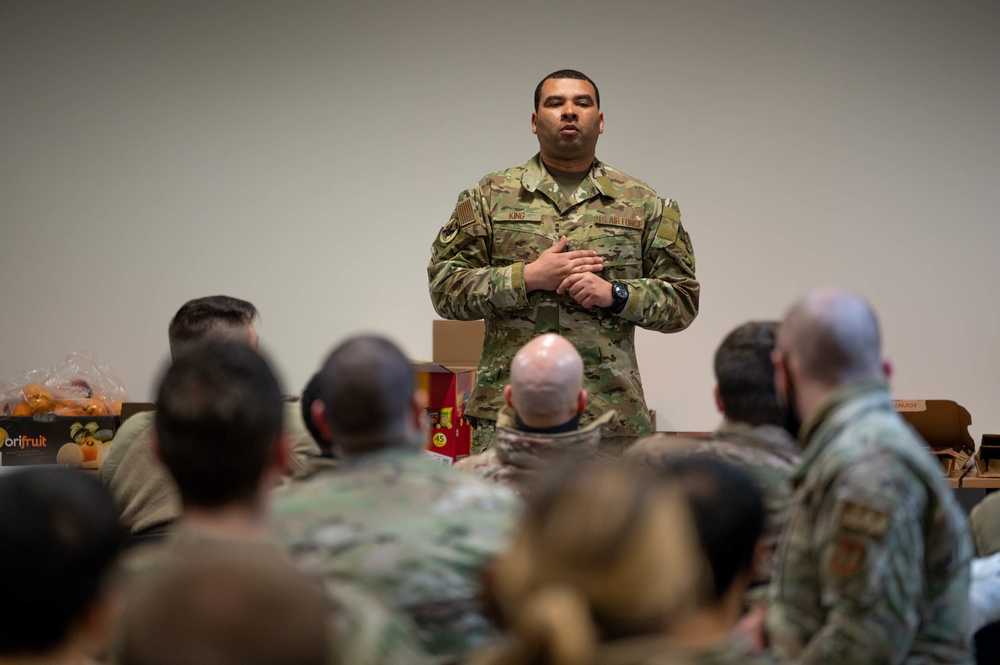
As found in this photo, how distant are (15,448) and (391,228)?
2.08 m

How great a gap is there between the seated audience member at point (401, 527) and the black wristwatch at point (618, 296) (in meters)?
1.59

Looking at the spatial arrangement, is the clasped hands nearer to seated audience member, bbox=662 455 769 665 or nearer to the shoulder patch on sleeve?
the shoulder patch on sleeve

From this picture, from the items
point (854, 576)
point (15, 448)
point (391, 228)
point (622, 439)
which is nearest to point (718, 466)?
point (854, 576)

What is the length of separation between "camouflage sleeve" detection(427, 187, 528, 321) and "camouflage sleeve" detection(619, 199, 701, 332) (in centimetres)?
36

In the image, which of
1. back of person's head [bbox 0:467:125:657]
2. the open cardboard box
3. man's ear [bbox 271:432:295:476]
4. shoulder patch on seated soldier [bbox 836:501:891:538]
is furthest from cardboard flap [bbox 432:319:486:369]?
back of person's head [bbox 0:467:125:657]

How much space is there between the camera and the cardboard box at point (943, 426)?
466cm

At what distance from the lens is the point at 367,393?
1792mm

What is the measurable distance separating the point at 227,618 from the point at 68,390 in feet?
13.8

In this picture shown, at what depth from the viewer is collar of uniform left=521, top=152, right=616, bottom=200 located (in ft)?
11.4

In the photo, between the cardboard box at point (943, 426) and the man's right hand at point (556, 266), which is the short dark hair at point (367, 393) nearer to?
the man's right hand at point (556, 266)

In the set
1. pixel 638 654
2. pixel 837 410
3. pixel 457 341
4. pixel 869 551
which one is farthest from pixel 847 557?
pixel 457 341

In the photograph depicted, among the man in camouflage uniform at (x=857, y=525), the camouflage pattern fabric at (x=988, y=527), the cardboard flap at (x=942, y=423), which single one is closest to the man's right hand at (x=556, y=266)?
the camouflage pattern fabric at (x=988, y=527)

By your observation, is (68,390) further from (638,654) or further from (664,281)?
(638,654)

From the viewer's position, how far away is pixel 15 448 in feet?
14.0
